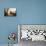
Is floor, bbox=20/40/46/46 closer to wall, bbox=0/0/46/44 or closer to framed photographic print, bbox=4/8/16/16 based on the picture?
wall, bbox=0/0/46/44

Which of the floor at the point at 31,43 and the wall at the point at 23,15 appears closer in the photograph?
the floor at the point at 31,43

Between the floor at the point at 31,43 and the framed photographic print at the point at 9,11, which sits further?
the framed photographic print at the point at 9,11

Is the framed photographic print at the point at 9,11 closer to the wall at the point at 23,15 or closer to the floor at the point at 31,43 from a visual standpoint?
the wall at the point at 23,15

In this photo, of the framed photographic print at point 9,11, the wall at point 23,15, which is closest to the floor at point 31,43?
the wall at point 23,15

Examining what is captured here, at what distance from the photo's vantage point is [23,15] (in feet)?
13.1

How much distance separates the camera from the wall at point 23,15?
3.98m

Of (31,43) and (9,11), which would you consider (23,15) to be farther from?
(31,43)

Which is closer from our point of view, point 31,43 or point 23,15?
point 31,43

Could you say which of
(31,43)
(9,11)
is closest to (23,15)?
(9,11)

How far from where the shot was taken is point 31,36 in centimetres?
380

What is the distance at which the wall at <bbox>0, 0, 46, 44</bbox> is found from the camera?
3977 mm

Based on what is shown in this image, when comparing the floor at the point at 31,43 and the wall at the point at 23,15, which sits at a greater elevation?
the wall at the point at 23,15

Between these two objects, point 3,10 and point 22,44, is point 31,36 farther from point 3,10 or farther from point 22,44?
point 3,10

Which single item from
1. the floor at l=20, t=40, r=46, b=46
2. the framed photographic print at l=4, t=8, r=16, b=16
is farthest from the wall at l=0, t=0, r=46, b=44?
the floor at l=20, t=40, r=46, b=46
